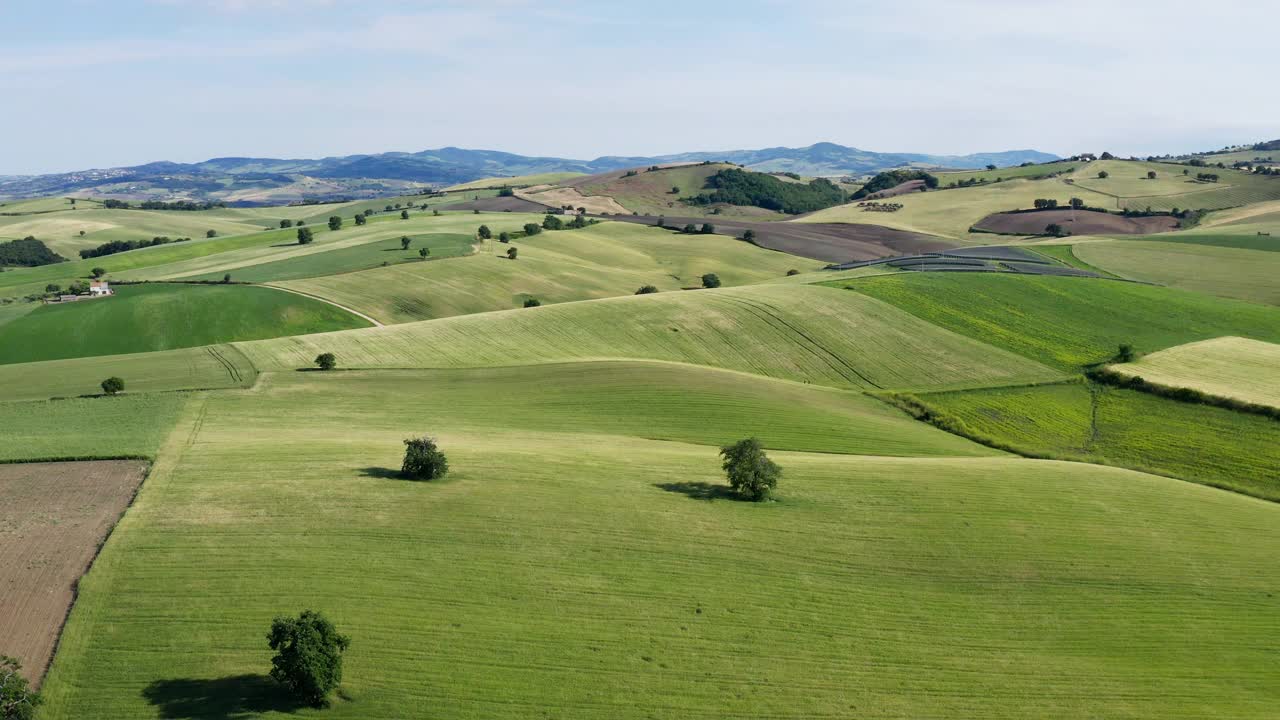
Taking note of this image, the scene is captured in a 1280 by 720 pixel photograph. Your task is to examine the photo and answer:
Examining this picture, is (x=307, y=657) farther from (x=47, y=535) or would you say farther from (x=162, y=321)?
(x=162, y=321)

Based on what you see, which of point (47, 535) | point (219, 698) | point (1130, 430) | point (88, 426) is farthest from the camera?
point (1130, 430)

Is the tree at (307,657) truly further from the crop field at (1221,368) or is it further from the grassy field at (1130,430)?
the crop field at (1221,368)

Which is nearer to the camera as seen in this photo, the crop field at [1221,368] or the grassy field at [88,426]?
the grassy field at [88,426]

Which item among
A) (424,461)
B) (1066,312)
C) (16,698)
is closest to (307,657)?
(16,698)

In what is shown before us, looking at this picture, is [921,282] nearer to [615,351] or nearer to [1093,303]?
[1093,303]

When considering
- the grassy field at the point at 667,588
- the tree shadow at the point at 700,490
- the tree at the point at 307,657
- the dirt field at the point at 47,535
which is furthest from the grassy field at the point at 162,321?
the tree at the point at 307,657

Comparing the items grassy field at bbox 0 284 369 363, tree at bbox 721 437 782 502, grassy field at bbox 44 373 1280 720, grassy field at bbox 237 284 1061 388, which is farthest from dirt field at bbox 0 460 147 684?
grassy field at bbox 0 284 369 363
